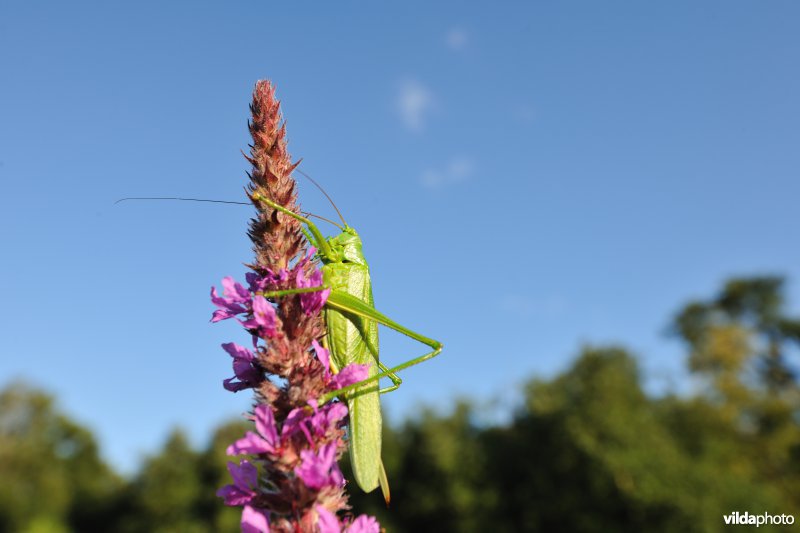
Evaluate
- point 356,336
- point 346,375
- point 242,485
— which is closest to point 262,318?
point 346,375

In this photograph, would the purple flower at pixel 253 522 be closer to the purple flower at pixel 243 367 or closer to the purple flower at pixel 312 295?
the purple flower at pixel 243 367

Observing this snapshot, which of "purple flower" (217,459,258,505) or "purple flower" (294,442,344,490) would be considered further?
"purple flower" (217,459,258,505)

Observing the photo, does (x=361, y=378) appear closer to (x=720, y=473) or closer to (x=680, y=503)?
(x=680, y=503)

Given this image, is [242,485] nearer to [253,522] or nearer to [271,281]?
[253,522]

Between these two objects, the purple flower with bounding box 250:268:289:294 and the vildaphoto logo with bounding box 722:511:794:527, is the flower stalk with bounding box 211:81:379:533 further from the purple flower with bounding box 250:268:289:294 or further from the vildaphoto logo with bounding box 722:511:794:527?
the vildaphoto logo with bounding box 722:511:794:527

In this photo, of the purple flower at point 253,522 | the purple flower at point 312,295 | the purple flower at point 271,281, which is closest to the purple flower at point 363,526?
the purple flower at point 253,522

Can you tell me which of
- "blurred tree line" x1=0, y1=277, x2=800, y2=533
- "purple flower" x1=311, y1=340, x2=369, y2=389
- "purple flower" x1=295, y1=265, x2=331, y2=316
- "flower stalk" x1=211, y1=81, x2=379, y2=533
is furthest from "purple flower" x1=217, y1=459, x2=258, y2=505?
"blurred tree line" x1=0, y1=277, x2=800, y2=533
